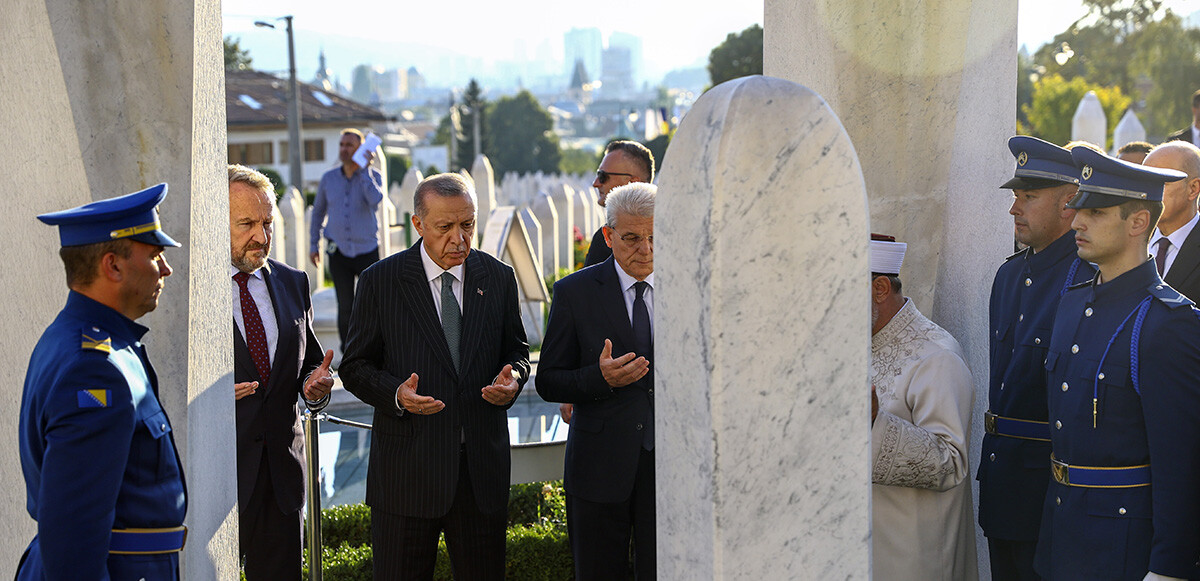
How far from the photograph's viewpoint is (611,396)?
14.2ft

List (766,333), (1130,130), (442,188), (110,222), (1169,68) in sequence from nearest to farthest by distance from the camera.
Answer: (766,333), (110,222), (442,188), (1130,130), (1169,68)

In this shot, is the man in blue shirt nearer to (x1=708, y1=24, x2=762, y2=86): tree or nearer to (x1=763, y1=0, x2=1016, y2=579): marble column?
(x1=763, y1=0, x2=1016, y2=579): marble column

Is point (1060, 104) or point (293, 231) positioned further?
point (1060, 104)

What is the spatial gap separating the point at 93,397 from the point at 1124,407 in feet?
9.33

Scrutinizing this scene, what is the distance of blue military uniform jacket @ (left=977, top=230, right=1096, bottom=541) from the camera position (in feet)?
12.9

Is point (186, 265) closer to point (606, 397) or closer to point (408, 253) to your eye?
point (408, 253)

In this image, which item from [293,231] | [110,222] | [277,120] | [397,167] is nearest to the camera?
[110,222]

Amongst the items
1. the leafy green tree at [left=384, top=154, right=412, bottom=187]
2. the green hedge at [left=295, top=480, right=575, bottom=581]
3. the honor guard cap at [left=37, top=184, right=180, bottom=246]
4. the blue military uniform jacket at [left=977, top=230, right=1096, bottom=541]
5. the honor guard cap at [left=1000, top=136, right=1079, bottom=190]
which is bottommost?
the green hedge at [left=295, top=480, right=575, bottom=581]

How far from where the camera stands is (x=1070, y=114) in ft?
152

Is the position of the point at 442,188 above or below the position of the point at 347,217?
above

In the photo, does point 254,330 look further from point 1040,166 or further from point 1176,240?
point 1176,240

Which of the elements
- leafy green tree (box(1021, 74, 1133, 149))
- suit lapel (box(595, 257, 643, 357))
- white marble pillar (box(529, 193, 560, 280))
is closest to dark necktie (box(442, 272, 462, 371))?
suit lapel (box(595, 257, 643, 357))

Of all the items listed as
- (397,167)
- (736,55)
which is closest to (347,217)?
(736,55)

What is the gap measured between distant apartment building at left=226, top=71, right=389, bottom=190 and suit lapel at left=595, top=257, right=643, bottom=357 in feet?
161
